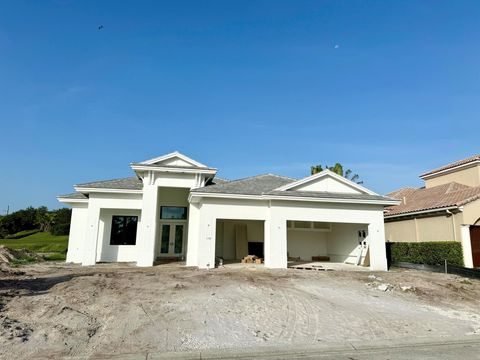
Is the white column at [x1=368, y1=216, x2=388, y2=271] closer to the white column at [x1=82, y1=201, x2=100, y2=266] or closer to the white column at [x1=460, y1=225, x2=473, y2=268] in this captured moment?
the white column at [x1=460, y1=225, x2=473, y2=268]

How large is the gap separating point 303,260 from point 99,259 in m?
13.0

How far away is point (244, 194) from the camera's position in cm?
1708

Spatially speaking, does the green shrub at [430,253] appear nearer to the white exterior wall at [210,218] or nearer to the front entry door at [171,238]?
the white exterior wall at [210,218]

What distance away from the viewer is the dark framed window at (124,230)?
1981 cm

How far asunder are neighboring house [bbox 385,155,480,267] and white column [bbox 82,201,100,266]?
774 inches

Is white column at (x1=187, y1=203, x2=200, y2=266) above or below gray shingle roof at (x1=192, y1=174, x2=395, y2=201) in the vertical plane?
below

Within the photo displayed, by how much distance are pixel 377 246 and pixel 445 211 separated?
16.3ft

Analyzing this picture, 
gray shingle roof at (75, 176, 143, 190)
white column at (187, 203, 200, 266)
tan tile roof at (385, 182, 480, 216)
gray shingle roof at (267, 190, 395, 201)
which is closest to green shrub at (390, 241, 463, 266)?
tan tile roof at (385, 182, 480, 216)

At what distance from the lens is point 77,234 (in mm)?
19984

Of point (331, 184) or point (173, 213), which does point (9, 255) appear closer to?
point (173, 213)

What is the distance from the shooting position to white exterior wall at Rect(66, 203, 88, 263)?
64.3 feet

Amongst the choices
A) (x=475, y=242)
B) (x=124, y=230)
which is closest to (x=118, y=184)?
(x=124, y=230)

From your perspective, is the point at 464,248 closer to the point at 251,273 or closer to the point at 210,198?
the point at 251,273

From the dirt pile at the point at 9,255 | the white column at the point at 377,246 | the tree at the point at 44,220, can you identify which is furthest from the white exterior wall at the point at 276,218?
the tree at the point at 44,220
